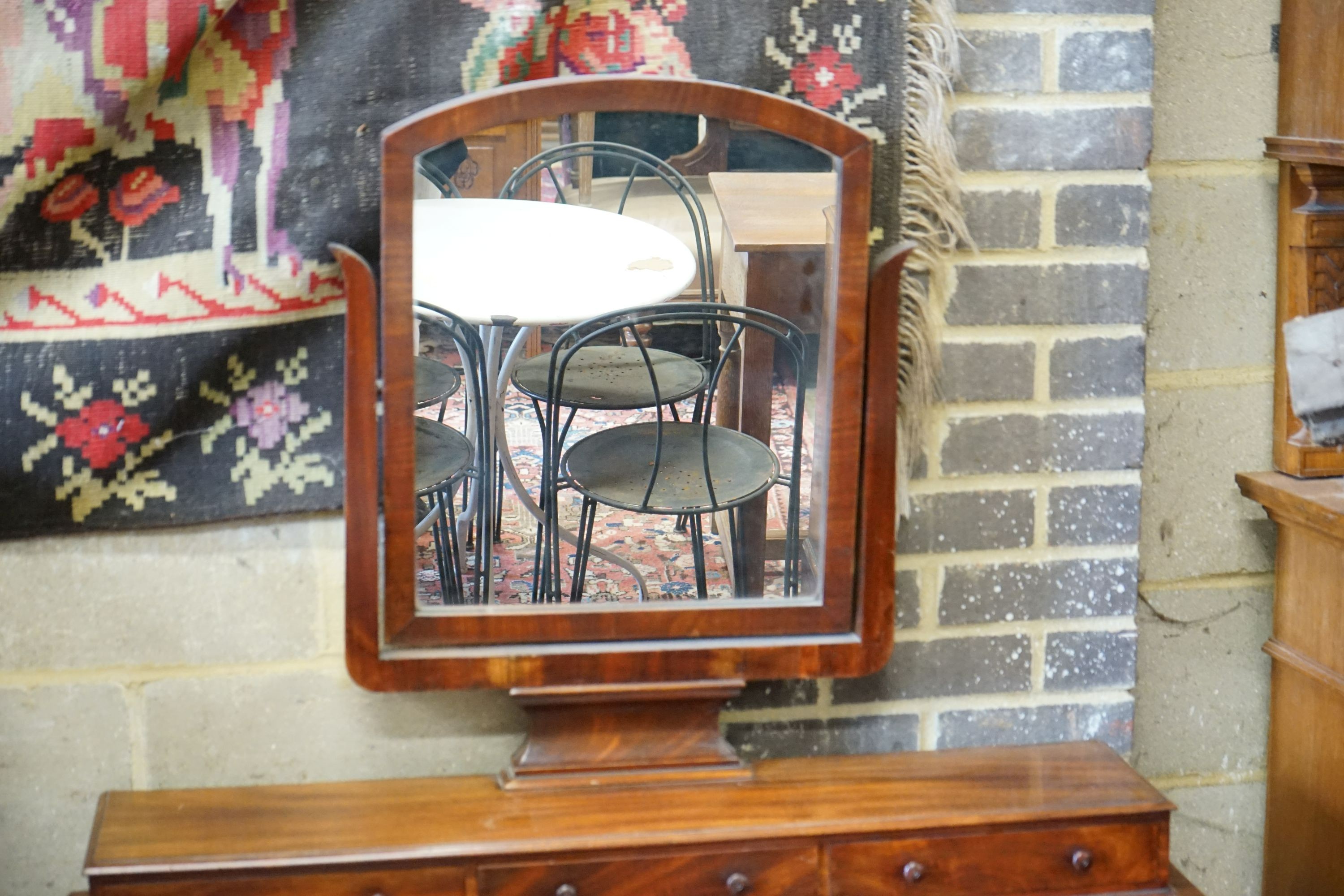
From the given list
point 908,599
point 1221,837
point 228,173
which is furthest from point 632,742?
point 1221,837

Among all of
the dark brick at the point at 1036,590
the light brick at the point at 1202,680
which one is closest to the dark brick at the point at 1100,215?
the dark brick at the point at 1036,590

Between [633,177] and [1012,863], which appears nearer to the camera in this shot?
[633,177]

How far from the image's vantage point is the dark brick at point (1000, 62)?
1265 mm

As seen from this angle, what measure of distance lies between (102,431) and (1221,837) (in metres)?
1.32

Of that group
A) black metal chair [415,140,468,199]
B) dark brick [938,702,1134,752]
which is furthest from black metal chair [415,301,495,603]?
dark brick [938,702,1134,752]

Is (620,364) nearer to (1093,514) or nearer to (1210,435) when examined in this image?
(1093,514)

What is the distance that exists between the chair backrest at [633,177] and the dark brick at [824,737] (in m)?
0.47

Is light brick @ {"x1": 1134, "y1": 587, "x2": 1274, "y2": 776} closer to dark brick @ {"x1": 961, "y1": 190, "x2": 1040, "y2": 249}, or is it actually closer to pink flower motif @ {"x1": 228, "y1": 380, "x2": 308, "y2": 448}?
dark brick @ {"x1": 961, "y1": 190, "x2": 1040, "y2": 249}

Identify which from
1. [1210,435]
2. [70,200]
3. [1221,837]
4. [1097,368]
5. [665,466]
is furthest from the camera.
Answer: [1221,837]

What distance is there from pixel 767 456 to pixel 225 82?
585 millimetres

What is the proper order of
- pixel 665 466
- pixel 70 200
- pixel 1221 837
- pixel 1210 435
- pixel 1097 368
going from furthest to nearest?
pixel 1221 837 < pixel 1210 435 < pixel 1097 368 < pixel 665 466 < pixel 70 200

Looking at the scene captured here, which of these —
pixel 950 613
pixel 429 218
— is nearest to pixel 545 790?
pixel 950 613

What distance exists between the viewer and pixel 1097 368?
137 centimetres

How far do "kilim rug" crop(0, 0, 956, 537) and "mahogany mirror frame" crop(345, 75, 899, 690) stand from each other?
0.13 ft
